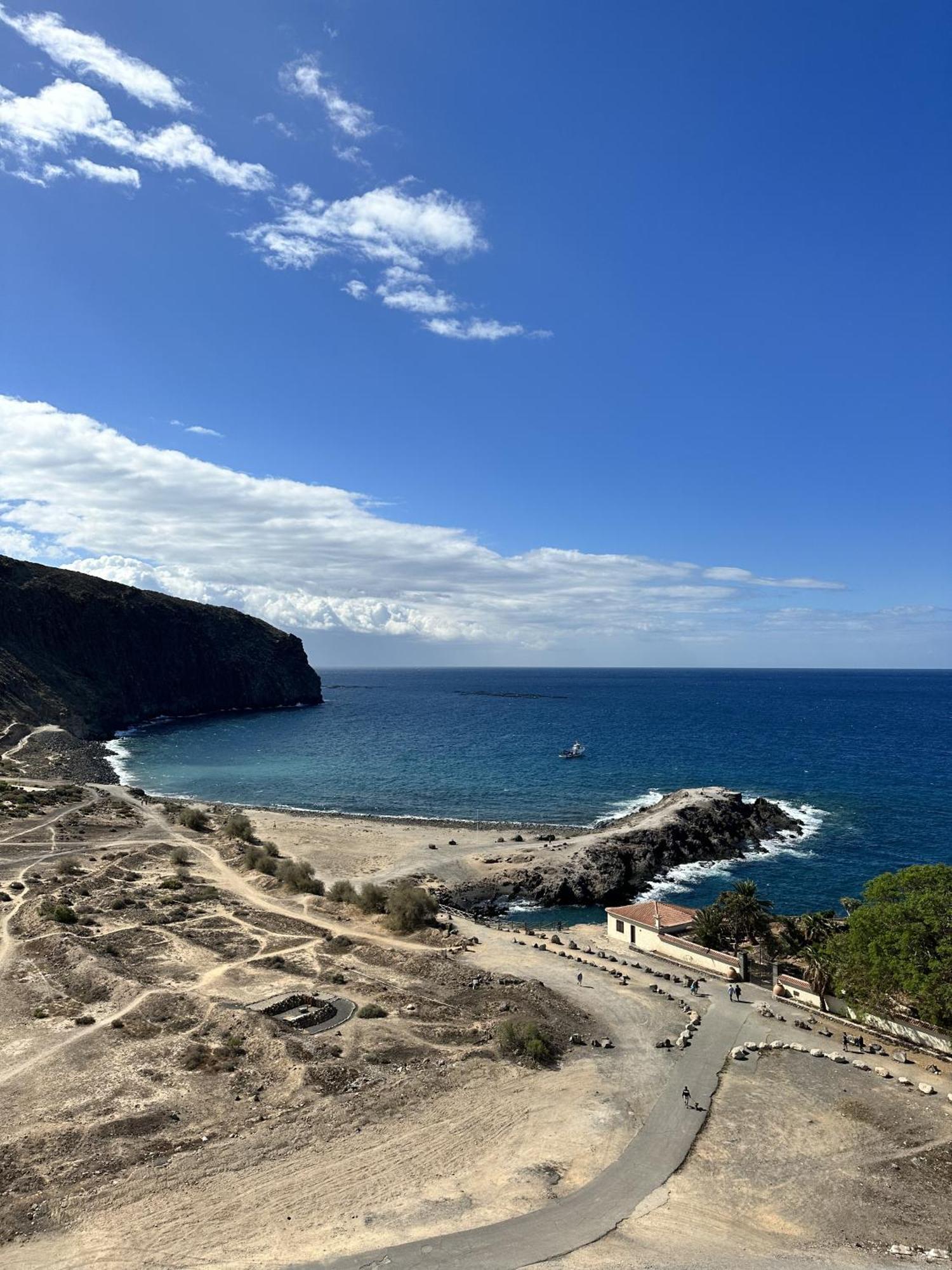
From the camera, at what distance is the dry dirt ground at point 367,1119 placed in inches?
851

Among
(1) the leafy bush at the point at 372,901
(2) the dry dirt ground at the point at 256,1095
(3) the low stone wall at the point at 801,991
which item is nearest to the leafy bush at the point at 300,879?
(1) the leafy bush at the point at 372,901

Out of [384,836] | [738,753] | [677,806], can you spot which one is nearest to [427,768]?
[384,836]

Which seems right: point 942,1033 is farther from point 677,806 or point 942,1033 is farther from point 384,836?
point 384,836

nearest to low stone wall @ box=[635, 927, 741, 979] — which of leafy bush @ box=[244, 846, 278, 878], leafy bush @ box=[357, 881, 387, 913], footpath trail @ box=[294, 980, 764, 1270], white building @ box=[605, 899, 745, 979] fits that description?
white building @ box=[605, 899, 745, 979]

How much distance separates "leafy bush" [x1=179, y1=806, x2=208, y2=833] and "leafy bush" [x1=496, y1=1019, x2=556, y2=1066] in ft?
159

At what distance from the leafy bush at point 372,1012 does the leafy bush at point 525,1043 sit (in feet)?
19.0

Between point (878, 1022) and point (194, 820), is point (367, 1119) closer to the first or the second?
point (878, 1022)

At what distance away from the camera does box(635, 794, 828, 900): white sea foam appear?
63.5m

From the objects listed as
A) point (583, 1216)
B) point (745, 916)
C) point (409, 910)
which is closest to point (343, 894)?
point (409, 910)

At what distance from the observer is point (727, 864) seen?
6938cm

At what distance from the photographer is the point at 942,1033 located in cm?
3238

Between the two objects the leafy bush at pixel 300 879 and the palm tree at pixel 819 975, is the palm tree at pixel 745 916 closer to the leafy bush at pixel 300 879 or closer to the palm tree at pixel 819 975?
the palm tree at pixel 819 975

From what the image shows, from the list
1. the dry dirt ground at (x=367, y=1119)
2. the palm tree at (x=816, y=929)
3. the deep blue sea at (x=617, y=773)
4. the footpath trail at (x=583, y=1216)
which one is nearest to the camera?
the footpath trail at (x=583, y=1216)

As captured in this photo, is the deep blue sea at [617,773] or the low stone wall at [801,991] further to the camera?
the deep blue sea at [617,773]
